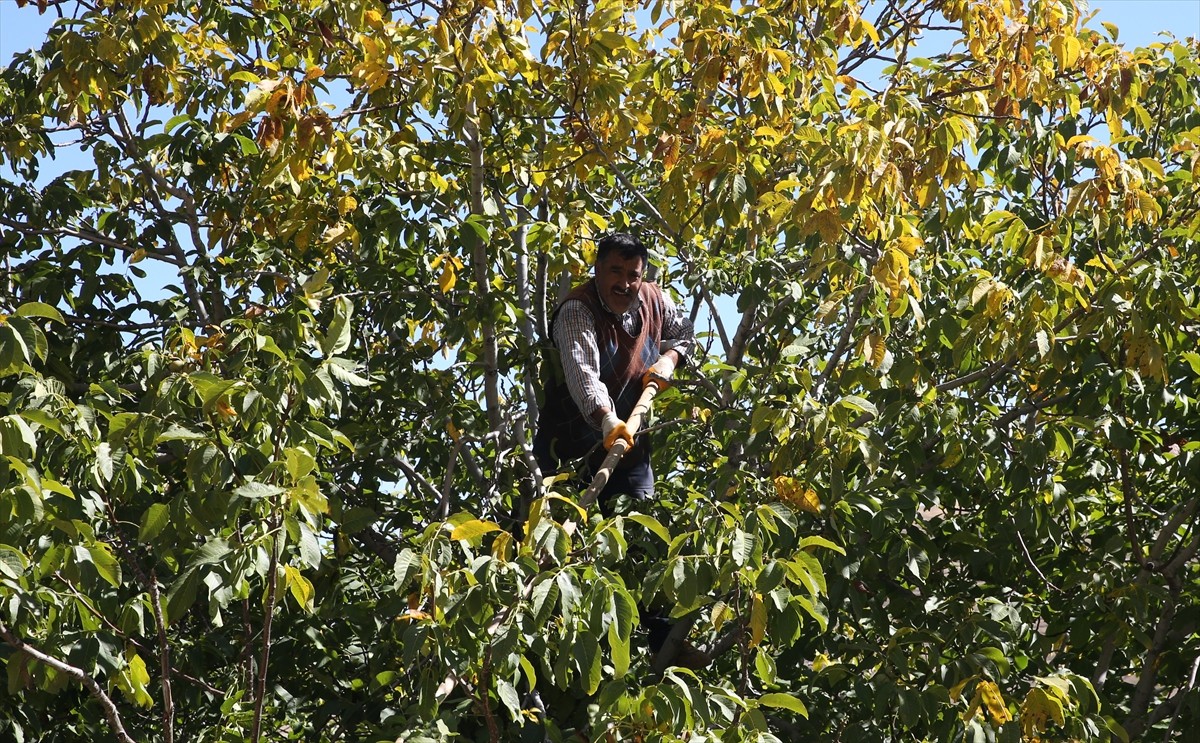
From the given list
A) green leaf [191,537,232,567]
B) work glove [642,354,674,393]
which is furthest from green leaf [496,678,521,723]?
work glove [642,354,674,393]

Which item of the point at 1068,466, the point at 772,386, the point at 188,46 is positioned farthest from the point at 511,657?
the point at 188,46

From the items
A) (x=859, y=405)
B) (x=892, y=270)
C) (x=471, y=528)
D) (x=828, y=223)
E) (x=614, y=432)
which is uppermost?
(x=828, y=223)

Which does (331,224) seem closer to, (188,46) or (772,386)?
(188,46)

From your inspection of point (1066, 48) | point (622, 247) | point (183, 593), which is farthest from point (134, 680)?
point (1066, 48)

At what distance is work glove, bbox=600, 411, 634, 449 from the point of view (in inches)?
155

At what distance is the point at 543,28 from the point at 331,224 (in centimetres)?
120

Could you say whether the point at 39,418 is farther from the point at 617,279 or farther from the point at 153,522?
the point at 617,279

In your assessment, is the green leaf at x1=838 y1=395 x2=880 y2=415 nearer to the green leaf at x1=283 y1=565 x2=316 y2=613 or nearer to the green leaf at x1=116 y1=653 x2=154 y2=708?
the green leaf at x1=283 y1=565 x2=316 y2=613

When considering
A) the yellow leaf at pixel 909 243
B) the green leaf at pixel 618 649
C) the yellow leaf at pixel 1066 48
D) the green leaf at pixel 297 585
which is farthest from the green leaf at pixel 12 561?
the yellow leaf at pixel 1066 48

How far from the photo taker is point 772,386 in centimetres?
404

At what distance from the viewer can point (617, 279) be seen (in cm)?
458

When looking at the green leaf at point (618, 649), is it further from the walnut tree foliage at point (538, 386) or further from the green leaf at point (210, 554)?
the green leaf at point (210, 554)

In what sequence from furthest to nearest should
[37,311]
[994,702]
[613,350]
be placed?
[613,350] < [994,702] < [37,311]

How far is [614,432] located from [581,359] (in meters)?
0.46
